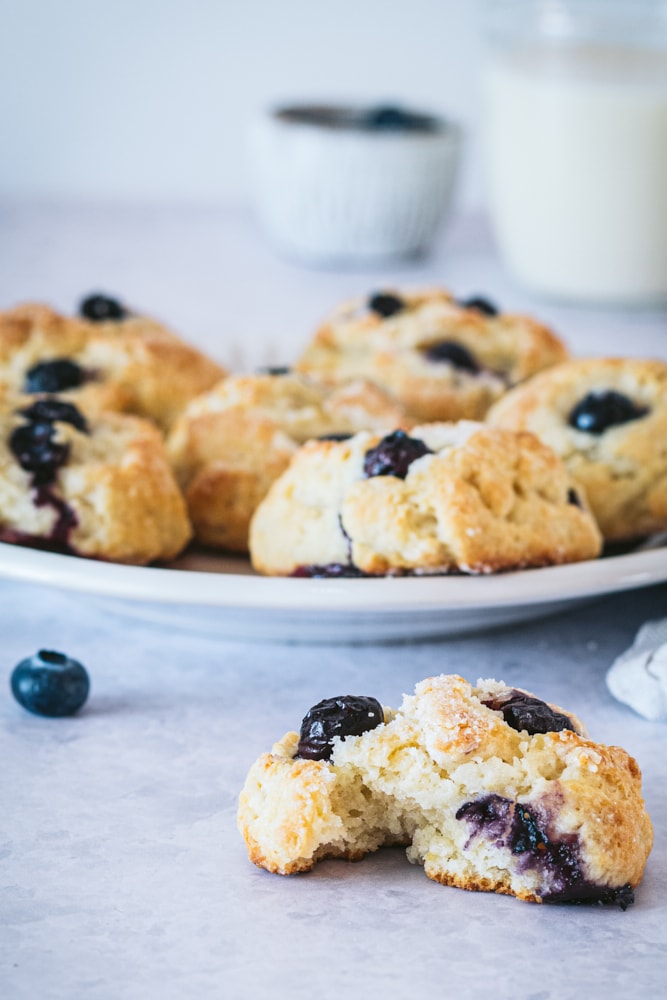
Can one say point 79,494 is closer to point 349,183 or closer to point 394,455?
point 394,455

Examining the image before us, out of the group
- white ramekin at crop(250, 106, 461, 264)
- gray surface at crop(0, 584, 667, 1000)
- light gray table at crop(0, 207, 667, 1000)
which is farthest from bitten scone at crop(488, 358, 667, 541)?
white ramekin at crop(250, 106, 461, 264)

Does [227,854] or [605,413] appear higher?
[605,413]

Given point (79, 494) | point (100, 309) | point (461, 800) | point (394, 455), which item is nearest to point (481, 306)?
point (100, 309)

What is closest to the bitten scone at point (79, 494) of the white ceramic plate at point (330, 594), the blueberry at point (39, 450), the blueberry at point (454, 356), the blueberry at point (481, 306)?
the blueberry at point (39, 450)

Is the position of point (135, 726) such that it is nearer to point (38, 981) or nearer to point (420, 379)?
point (38, 981)

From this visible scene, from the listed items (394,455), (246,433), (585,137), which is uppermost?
(585,137)

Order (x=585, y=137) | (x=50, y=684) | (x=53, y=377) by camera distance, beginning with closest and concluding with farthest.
Answer: (x=50, y=684) → (x=53, y=377) → (x=585, y=137)

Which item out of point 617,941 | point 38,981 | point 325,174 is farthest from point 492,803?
point 325,174
